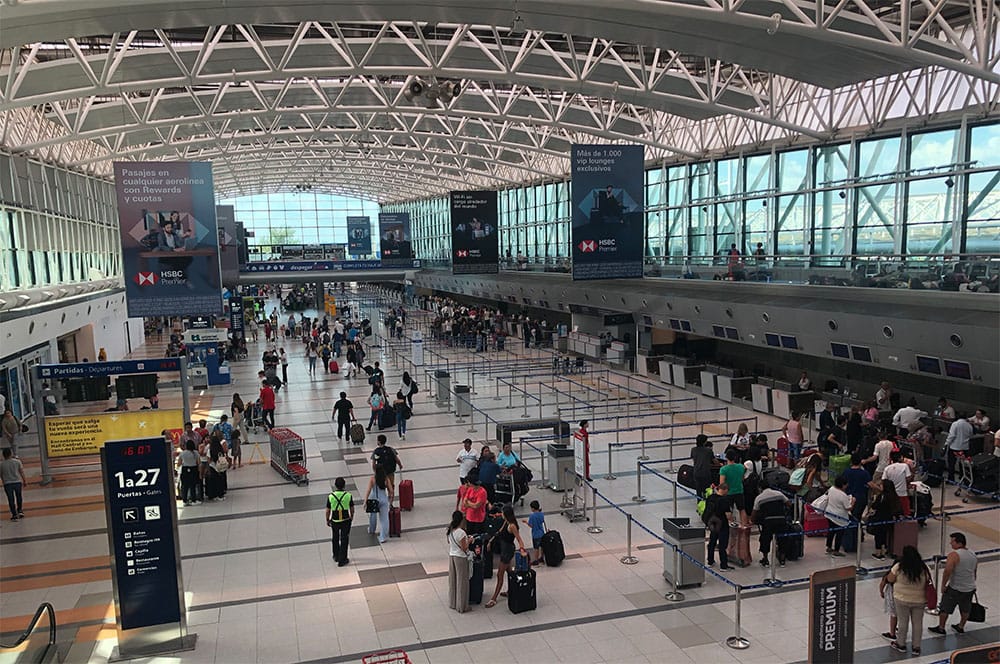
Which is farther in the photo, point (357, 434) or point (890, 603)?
point (357, 434)

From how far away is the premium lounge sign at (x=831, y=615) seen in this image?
→ 6988mm

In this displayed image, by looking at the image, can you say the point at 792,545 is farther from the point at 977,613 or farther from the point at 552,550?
the point at 552,550

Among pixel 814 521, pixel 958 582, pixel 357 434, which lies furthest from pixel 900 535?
pixel 357 434

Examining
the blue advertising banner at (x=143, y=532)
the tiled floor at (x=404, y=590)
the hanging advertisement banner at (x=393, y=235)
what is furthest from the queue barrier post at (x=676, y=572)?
the hanging advertisement banner at (x=393, y=235)

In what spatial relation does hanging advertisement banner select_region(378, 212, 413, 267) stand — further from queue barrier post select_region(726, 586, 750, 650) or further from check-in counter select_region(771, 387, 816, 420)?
queue barrier post select_region(726, 586, 750, 650)

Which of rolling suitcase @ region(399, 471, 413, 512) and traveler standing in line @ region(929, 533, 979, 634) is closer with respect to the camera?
traveler standing in line @ region(929, 533, 979, 634)

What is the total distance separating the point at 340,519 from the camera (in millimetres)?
10578

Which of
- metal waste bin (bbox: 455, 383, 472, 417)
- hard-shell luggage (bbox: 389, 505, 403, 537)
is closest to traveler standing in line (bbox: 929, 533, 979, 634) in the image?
hard-shell luggage (bbox: 389, 505, 403, 537)

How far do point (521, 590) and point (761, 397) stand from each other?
45.3 ft

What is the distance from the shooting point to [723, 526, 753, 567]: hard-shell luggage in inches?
405

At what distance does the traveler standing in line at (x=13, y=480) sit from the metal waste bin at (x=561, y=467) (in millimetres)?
9333

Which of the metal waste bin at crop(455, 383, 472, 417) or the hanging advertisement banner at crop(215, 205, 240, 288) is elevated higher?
the hanging advertisement banner at crop(215, 205, 240, 288)

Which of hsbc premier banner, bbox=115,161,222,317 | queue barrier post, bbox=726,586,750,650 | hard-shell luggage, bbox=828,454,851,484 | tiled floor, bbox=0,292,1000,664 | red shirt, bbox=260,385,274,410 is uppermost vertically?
hsbc premier banner, bbox=115,161,222,317

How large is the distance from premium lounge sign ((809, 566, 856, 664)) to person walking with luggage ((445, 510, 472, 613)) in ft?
12.6
